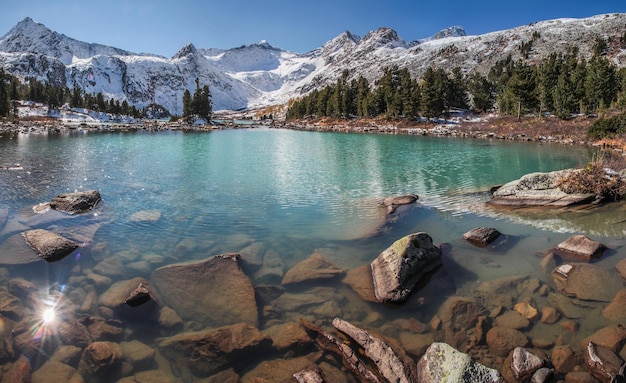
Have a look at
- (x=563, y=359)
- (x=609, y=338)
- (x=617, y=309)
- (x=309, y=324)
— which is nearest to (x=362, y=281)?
(x=309, y=324)

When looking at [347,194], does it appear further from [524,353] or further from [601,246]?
[524,353]

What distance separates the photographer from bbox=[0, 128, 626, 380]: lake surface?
1260 cm

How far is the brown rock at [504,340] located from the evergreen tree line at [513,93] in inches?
2643

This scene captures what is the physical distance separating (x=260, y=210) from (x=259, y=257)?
6.44 meters

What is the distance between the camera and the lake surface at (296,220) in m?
12.6

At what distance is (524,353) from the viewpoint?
812cm

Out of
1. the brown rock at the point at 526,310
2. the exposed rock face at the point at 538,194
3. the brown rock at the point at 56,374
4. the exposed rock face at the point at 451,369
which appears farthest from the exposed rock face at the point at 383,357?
the exposed rock face at the point at 538,194

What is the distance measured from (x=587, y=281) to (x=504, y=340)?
199 inches

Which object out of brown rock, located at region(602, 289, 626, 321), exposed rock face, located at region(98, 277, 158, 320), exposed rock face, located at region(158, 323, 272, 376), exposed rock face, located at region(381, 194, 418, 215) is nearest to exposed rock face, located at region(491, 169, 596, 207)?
exposed rock face, located at region(381, 194, 418, 215)

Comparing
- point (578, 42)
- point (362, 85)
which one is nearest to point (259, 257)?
point (362, 85)

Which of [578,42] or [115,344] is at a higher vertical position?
[578,42]

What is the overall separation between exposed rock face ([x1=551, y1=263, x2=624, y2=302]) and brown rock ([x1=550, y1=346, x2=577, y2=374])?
3291 millimetres

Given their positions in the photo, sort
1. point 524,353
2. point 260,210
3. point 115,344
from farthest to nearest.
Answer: point 260,210, point 115,344, point 524,353

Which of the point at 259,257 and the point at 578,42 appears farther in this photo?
the point at 578,42
